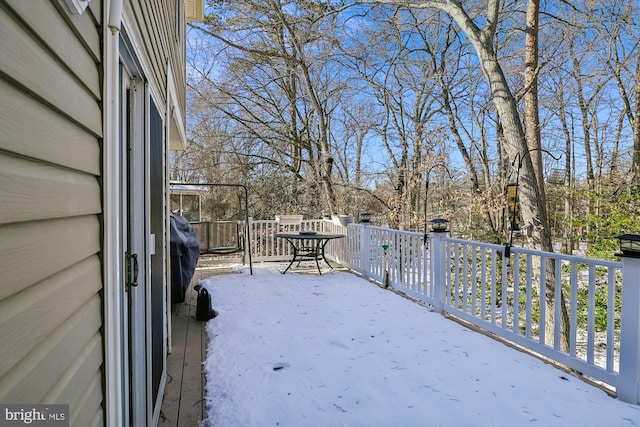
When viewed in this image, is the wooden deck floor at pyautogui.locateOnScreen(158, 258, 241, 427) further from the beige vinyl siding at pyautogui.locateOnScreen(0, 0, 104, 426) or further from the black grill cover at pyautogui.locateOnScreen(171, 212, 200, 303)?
the beige vinyl siding at pyautogui.locateOnScreen(0, 0, 104, 426)

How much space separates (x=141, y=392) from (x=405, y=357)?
1956 millimetres

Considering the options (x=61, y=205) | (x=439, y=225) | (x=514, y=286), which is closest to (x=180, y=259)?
(x=439, y=225)

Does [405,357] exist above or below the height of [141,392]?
below

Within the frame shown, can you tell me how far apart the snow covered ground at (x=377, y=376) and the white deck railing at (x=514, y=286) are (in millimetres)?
172

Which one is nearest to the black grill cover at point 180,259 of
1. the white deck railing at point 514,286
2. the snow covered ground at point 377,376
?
the snow covered ground at point 377,376

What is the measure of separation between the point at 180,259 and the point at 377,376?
8.33ft

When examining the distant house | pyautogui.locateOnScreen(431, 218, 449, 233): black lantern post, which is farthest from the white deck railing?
the distant house

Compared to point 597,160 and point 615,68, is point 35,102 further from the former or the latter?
point 597,160

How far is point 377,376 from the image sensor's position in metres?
2.59

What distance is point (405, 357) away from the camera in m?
2.90

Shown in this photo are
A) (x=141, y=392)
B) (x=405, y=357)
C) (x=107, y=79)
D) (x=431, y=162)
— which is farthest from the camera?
(x=431, y=162)

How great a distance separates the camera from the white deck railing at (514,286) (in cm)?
228

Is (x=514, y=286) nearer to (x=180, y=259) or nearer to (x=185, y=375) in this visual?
(x=185, y=375)

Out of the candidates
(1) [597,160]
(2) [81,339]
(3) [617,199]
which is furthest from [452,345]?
(1) [597,160]
